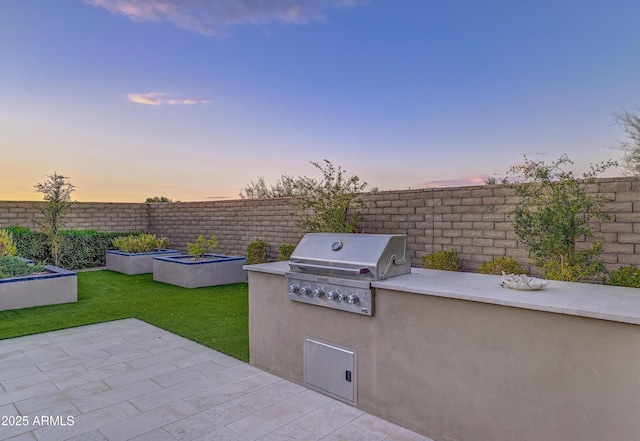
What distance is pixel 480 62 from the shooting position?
6375mm

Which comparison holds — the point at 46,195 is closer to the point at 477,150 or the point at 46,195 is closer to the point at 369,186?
the point at 369,186

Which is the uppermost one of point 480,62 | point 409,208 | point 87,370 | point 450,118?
point 480,62

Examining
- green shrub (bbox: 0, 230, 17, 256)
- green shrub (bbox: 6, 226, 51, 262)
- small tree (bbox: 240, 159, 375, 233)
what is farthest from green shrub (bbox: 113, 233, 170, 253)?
small tree (bbox: 240, 159, 375, 233)

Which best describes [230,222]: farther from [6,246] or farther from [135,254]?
[6,246]

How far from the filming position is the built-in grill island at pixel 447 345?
1724 mm

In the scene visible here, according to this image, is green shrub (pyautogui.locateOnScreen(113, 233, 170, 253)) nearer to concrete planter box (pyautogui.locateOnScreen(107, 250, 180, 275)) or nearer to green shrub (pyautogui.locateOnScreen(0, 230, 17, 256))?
concrete planter box (pyautogui.locateOnScreen(107, 250, 180, 275))

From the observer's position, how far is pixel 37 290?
5.84 meters

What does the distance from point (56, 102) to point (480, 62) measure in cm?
761

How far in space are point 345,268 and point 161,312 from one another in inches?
153

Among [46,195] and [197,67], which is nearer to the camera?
[197,67]

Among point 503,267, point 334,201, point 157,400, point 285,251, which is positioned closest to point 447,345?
point 157,400

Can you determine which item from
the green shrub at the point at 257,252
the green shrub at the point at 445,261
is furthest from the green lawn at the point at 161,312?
the green shrub at the point at 445,261

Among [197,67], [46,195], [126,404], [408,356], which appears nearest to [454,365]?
[408,356]

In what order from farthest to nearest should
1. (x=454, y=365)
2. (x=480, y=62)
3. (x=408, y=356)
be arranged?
(x=480, y=62) → (x=408, y=356) → (x=454, y=365)
